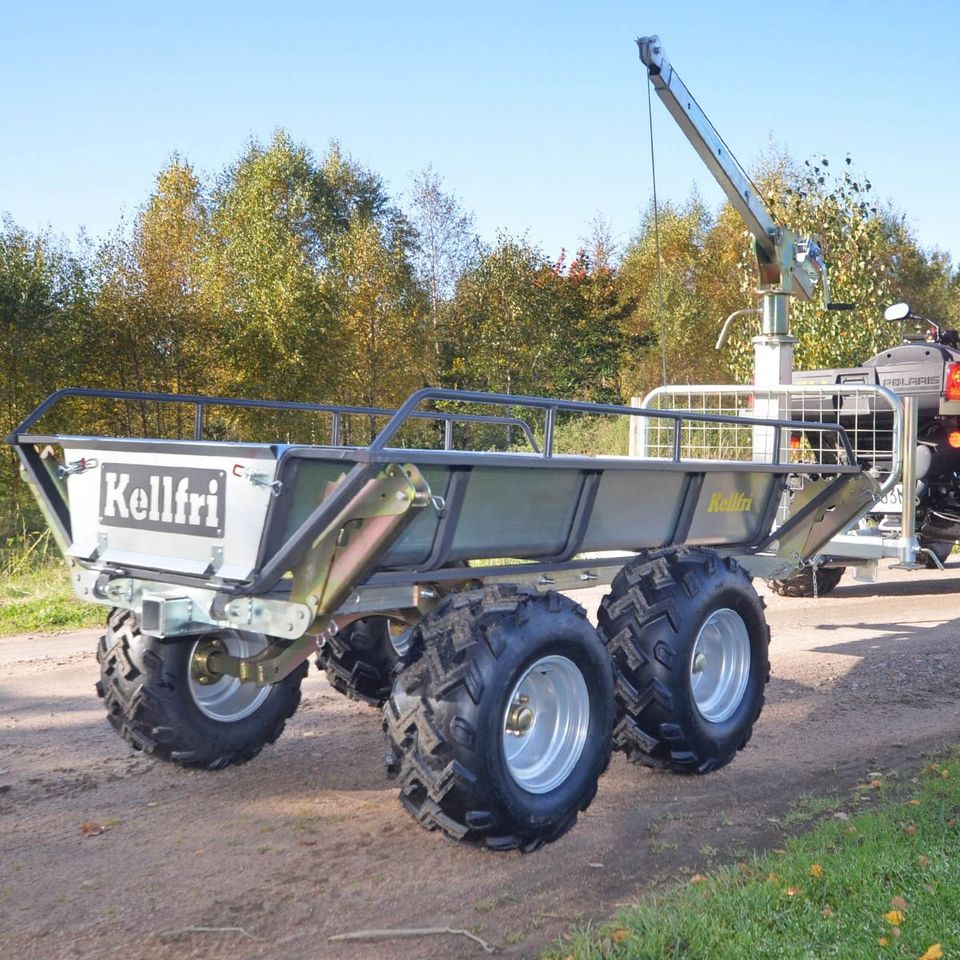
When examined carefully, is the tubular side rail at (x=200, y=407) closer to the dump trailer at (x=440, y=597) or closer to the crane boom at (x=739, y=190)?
the dump trailer at (x=440, y=597)

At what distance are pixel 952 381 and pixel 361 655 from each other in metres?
5.59

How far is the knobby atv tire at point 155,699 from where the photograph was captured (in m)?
4.43

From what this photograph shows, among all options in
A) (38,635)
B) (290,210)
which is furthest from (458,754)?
(290,210)

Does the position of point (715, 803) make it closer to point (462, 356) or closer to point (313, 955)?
point (313, 955)

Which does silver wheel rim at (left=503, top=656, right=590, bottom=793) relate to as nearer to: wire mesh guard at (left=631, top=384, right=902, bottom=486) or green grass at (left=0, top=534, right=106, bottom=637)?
wire mesh guard at (left=631, top=384, right=902, bottom=486)

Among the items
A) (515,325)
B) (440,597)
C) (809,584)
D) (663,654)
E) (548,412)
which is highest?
(515,325)

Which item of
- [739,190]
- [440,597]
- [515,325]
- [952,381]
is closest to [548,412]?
[440,597]

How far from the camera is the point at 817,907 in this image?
10.6 ft

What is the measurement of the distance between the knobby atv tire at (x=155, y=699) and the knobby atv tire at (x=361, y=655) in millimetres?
870

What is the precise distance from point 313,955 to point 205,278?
25257 millimetres

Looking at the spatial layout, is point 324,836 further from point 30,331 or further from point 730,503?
point 30,331

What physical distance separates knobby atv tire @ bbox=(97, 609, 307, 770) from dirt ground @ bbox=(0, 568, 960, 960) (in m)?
0.18

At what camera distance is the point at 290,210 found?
36.8 m

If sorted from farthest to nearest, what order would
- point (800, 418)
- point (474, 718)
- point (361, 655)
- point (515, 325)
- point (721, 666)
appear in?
point (515, 325) → point (800, 418) → point (361, 655) → point (721, 666) → point (474, 718)
